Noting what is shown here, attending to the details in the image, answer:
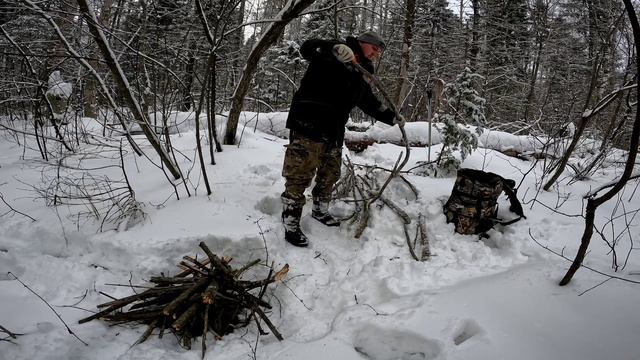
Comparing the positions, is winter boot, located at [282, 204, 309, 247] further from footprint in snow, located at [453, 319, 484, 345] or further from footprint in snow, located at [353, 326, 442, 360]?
footprint in snow, located at [453, 319, 484, 345]

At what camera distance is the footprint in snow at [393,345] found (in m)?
2.10

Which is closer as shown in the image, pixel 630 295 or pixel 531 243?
pixel 630 295

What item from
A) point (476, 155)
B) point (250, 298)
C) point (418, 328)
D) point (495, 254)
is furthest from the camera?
point (476, 155)

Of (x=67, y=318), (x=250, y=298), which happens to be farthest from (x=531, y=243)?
(x=67, y=318)

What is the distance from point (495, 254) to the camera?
9.89 ft

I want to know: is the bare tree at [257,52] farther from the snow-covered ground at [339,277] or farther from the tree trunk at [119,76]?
the tree trunk at [119,76]

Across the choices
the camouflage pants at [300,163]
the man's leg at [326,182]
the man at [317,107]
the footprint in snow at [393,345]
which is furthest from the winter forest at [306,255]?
the camouflage pants at [300,163]

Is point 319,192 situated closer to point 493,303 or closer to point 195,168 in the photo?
point 195,168

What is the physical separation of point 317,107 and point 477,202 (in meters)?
1.66

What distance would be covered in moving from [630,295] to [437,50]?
48.5 ft

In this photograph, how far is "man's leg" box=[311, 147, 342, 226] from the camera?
3.40 meters

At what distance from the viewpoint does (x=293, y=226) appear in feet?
10.5

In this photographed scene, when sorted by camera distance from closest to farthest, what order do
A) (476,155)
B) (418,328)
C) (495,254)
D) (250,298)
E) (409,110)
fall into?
(418,328) → (250,298) → (495,254) → (476,155) → (409,110)

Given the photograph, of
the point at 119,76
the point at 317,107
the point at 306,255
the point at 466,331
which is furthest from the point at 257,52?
the point at 466,331
